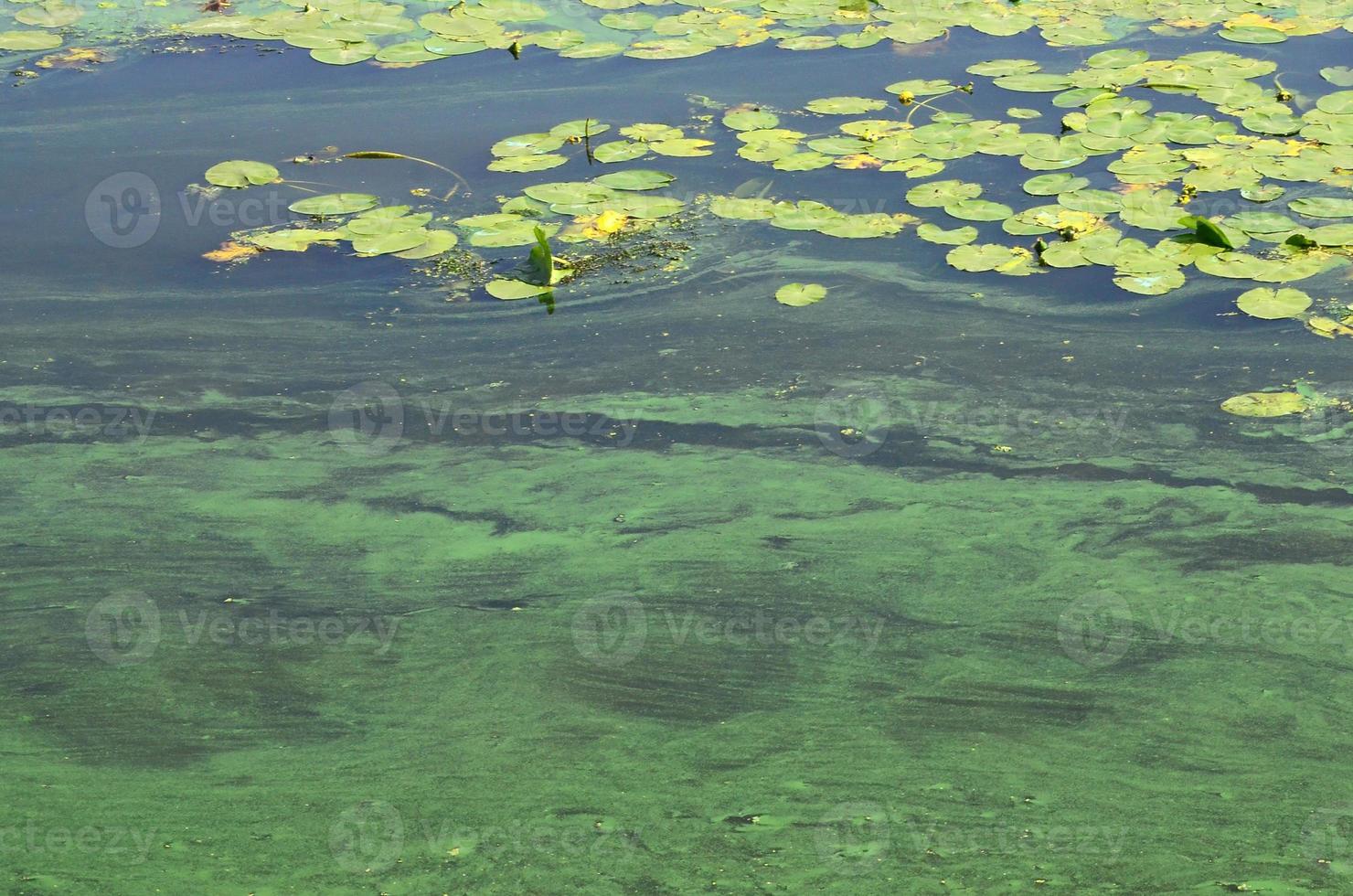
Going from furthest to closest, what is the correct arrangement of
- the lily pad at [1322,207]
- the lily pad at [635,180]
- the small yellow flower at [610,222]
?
the lily pad at [635,180] → the small yellow flower at [610,222] → the lily pad at [1322,207]

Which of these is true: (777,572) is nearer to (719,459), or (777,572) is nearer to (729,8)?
(719,459)

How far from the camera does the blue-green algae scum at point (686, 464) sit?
1.61 meters

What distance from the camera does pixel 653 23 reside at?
4.02 meters

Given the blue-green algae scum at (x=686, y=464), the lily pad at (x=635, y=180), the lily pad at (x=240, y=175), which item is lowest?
the blue-green algae scum at (x=686, y=464)

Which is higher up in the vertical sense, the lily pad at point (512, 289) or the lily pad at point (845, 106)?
the lily pad at point (845, 106)

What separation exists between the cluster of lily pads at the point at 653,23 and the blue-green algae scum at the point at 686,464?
1.6 inches

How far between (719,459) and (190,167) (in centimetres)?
187

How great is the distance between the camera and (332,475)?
230 centimetres

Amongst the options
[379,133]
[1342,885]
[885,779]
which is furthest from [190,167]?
[1342,885]

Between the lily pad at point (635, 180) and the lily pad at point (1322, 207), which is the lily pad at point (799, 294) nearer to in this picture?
the lily pad at point (635, 180)

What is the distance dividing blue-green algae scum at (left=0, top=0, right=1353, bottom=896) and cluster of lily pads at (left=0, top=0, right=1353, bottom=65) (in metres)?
0.04

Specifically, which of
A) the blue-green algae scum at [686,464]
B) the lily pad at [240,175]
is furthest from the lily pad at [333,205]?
the lily pad at [240,175]

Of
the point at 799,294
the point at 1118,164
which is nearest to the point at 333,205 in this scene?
the point at 799,294

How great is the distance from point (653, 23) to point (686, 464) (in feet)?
7.31
